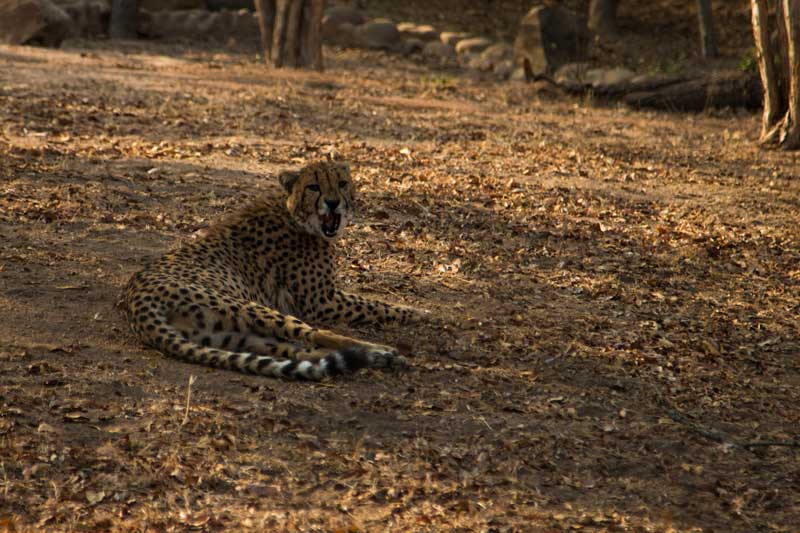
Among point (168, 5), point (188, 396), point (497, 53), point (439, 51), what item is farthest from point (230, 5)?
point (188, 396)

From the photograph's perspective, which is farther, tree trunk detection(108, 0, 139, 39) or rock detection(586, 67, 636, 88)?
tree trunk detection(108, 0, 139, 39)

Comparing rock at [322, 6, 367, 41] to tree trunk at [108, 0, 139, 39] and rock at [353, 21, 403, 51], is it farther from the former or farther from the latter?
tree trunk at [108, 0, 139, 39]

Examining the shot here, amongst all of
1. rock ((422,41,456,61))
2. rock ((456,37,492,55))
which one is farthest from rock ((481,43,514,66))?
rock ((422,41,456,61))

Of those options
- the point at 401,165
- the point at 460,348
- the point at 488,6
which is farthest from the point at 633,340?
the point at 488,6

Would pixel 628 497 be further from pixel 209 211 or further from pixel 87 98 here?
pixel 87 98

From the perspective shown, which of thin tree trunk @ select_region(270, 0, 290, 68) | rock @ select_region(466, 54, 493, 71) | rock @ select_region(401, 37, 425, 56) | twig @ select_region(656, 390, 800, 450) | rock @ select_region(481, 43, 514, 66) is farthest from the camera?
rock @ select_region(401, 37, 425, 56)

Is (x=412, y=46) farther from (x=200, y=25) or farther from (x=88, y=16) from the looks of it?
(x=88, y=16)

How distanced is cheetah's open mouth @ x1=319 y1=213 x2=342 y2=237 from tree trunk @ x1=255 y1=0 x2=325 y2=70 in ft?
32.3

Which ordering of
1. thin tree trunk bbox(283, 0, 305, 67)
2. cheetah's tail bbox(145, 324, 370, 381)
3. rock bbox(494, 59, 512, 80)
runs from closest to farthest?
cheetah's tail bbox(145, 324, 370, 381) < thin tree trunk bbox(283, 0, 305, 67) < rock bbox(494, 59, 512, 80)

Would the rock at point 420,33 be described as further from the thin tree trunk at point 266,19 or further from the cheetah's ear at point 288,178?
the cheetah's ear at point 288,178

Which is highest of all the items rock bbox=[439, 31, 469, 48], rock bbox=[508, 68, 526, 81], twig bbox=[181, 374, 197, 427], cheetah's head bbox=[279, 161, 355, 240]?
rock bbox=[439, 31, 469, 48]

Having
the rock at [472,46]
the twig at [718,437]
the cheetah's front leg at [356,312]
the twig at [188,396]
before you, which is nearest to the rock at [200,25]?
the rock at [472,46]

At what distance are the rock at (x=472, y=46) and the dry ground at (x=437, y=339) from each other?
744 cm

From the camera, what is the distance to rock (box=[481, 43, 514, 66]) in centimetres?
1777
